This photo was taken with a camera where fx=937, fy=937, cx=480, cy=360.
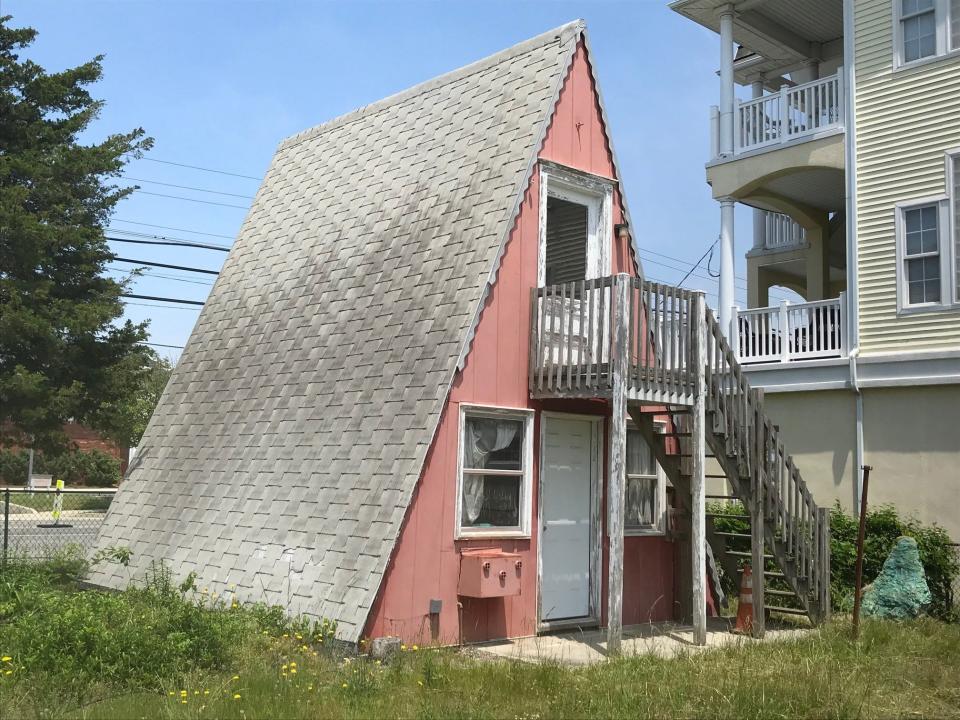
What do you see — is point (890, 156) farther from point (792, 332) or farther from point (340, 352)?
point (340, 352)

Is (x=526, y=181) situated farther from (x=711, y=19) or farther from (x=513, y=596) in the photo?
(x=711, y=19)

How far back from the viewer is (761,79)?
22.5 meters

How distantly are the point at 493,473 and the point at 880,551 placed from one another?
669 cm

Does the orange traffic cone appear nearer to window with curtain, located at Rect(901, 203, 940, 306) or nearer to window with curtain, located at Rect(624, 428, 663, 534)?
window with curtain, located at Rect(624, 428, 663, 534)

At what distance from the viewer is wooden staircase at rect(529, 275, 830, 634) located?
10445 mm

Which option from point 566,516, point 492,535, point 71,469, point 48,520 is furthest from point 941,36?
point 71,469

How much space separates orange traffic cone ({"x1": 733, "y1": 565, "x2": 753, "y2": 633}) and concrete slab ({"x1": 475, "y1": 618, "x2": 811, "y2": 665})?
0.57ft

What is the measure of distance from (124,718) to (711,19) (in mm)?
18144

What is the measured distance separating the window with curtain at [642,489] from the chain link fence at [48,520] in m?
7.43

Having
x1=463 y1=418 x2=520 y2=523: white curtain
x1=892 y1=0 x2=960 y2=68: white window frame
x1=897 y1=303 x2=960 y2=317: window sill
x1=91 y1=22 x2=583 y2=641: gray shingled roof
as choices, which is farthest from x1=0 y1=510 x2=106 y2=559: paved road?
x1=892 y1=0 x2=960 y2=68: white window frame

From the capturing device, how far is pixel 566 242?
508 inches

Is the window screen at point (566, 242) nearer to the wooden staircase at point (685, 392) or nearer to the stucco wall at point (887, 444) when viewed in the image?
the wooden staircase at point (685, 392)

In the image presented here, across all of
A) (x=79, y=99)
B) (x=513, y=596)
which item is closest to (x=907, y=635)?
(x=513, y=596)

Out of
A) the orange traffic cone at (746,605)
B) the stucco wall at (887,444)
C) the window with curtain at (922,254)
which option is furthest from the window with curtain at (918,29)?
the orange traffic cone at (746,605)
